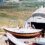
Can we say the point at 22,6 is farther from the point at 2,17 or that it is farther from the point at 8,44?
the point at 8,44

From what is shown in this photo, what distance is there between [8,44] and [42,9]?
569 mm

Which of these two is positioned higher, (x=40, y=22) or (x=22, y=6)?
(x=22, y=6)

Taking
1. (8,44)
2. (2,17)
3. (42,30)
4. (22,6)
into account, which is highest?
(22,6)

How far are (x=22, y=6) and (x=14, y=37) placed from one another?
38cm

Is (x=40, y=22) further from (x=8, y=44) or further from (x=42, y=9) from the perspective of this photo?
(x=8, y=44)

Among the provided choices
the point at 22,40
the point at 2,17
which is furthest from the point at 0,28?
the point at 22,40

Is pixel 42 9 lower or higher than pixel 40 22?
higher

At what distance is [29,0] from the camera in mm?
2053

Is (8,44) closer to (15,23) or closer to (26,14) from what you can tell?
(15,23)

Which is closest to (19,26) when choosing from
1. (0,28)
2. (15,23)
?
(15,23)

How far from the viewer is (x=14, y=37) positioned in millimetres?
2006

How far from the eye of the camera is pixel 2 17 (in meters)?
2.09

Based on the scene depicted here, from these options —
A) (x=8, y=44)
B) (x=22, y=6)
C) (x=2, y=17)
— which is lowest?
(x=8, y=44)

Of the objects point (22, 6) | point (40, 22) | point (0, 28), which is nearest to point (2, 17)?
point (0, 28)
